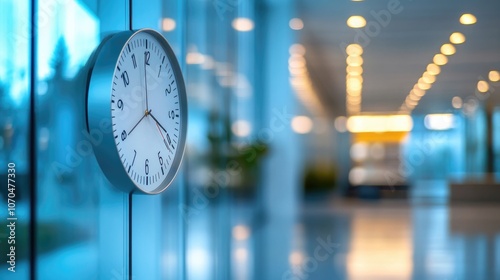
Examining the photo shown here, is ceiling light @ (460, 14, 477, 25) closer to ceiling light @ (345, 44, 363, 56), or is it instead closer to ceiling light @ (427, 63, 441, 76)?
ceiling light @ (345, 44, 363, 56)

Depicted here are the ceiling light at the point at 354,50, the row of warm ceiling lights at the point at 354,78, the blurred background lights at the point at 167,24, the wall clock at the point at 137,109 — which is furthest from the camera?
the row of warm ceiling lights at the point at 354,78

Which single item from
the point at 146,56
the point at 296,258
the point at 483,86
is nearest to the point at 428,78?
the point at 483,86

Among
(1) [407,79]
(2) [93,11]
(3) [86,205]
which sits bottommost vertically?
(3) [86,205]

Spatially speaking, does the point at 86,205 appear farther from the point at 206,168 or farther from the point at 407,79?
the point at 407,79

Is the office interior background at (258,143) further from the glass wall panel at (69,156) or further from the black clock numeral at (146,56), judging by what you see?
the black clock numeral at (146,56)

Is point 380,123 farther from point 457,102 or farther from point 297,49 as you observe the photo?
point 297,49

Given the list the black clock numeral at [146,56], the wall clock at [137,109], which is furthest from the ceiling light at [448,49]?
the black clock numeral at [146,56]

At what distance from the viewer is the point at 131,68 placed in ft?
7.68

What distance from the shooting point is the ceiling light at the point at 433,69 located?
15288mm

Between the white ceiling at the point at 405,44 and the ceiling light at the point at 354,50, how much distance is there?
0.13m

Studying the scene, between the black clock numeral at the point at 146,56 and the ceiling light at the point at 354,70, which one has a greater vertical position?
the ceiling light at the point at 354,70

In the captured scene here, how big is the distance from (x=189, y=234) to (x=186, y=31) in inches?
54.1

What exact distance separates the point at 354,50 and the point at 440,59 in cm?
216

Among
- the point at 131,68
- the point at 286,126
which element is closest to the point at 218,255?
the point at 131,68
